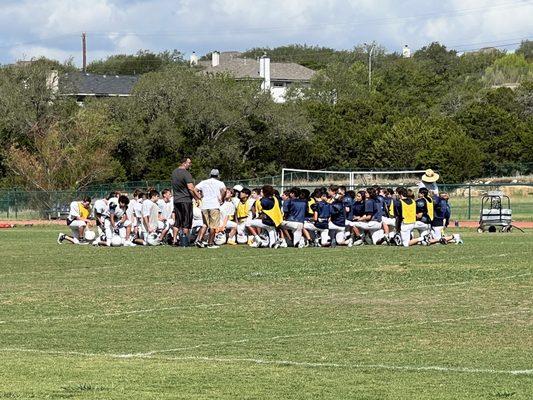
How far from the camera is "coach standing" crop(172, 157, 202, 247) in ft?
93.3

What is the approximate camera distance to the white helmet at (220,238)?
30.8 metres

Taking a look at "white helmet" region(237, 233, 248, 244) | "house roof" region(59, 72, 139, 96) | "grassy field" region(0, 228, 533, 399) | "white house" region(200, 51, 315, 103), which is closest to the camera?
"grassy field" region(0, 228, 533, 399)

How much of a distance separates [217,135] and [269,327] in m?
65.4

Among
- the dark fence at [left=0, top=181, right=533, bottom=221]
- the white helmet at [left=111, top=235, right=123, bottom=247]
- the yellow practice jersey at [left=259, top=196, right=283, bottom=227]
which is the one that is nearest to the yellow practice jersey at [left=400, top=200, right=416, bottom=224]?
the yellow practice jersey at [left=259, top=196, right=283, bottom=227]

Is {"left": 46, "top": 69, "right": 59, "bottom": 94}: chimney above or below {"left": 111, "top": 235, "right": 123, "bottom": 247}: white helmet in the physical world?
above

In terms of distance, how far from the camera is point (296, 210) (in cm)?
2967

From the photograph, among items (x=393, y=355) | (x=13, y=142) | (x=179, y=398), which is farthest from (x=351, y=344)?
(x=13, y=142)

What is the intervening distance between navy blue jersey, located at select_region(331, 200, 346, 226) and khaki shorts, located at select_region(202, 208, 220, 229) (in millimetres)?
2835

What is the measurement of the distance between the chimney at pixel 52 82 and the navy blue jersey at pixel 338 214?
163 ft

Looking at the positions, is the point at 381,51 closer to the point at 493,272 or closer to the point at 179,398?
the point at 493,272

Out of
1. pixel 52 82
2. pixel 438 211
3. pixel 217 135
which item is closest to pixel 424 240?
pixel 438 211

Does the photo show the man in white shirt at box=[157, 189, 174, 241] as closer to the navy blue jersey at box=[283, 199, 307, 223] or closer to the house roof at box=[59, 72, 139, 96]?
the navy blue jersey at box=[283, 199, 307, 223]

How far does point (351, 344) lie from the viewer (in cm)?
1268

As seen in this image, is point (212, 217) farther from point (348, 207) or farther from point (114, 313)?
point (114, 313)
